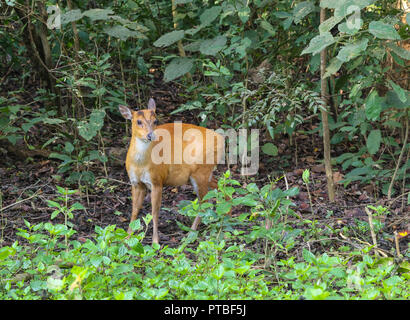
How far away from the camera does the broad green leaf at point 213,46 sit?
20.6 ft

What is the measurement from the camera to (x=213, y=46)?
6363mm

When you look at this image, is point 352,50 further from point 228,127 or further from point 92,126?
point 92,126

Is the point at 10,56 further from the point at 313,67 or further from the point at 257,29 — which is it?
the point at 313,67

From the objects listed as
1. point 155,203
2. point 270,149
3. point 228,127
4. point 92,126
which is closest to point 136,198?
point 155,203

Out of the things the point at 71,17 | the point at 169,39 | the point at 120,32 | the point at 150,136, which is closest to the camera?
the point at 150,136

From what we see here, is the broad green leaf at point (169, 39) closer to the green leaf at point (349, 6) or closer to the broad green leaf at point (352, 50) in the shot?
the green leaf at point (349, 6)

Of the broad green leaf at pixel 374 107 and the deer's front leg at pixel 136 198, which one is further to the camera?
the deer's front leg at pixel 136 198

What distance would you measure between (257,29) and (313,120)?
83.0 inches

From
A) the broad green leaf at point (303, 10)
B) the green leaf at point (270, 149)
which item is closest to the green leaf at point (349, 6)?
the broad green leaf at point (303, 10)

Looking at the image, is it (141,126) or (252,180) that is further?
(252,180)

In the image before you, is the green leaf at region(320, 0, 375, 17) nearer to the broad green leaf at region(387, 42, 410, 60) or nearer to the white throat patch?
the broad green leaf at region(387, 42, 410, 60)

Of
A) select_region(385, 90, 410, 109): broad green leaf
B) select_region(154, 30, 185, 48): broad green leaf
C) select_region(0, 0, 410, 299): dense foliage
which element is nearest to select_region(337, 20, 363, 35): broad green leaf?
select_region(0, 0, 410, 299): dense foliage
